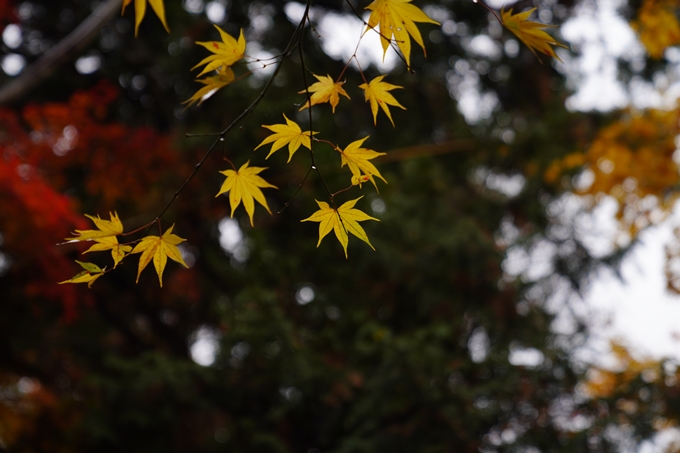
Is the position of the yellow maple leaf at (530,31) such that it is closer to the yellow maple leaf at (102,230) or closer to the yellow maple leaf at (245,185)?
the yellow maple leaf at (245,185)

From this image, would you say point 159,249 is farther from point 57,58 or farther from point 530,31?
point 57,58

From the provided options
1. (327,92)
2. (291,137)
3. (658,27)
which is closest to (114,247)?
(291,137)

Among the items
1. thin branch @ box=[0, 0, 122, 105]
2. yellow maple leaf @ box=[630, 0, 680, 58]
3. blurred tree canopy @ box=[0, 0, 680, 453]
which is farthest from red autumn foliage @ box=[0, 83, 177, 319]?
yellow maple leaf @ box=[630, 0, 680, 58]

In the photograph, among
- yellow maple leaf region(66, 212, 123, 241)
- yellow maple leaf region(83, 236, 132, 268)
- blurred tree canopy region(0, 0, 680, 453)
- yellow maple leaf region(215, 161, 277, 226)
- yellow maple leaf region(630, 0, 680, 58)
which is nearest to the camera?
yellow maple leaf region(66, 212, 123, 241)

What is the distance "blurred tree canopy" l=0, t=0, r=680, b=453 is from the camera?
370 centimetres

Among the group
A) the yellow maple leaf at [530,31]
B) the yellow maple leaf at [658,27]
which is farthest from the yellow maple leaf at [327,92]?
the yellow maple leaf at [658,27]

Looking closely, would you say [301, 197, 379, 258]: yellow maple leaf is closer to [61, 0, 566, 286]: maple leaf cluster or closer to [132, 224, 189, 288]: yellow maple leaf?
[61, 0, 566, 286]: maple leaf cluster

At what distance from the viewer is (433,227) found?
4.61 meters

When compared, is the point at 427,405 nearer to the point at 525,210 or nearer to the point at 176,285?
the point at 525,210

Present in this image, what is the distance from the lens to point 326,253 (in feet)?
15.0

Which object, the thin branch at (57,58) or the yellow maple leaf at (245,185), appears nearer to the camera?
the yellow maple leaf at (245,185)

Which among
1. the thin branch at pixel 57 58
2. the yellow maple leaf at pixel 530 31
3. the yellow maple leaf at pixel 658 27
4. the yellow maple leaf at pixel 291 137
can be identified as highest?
the yellow maple leaf at pixel 530 31

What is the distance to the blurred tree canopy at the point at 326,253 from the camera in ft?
12.1

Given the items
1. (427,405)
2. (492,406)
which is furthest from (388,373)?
(492,406)
